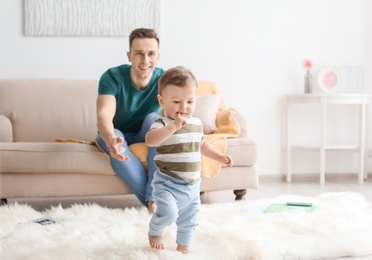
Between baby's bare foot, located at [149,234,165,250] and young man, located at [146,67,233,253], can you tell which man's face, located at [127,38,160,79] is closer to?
young man, located at [146,67,233,253]

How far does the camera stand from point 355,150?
4.62m

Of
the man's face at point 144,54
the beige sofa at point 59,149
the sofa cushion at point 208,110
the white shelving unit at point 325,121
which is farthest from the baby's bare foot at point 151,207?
the white shelving unit at point 325,121

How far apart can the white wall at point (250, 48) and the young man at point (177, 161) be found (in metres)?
2.44

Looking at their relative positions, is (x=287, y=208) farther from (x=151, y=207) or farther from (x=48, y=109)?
(x=48, y=109)

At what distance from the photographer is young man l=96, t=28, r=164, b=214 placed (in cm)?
289

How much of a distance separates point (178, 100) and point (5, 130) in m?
1.73

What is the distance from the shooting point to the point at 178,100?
1951 mm

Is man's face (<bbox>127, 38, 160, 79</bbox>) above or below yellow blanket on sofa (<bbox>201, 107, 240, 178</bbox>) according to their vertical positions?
above

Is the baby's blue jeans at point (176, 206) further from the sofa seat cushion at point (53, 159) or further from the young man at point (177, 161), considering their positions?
the sofa seat cushion at point (53, 159)

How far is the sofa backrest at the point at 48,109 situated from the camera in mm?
3656

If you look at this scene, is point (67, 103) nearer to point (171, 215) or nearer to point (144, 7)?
point (144, 7)

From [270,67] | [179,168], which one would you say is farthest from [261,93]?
[179,168]

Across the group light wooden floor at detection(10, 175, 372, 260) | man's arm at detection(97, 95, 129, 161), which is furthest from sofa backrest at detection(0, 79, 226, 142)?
man's arm at detection(97, 95, 129, 161)

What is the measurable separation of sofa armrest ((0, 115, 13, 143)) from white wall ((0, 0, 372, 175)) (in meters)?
0.89
